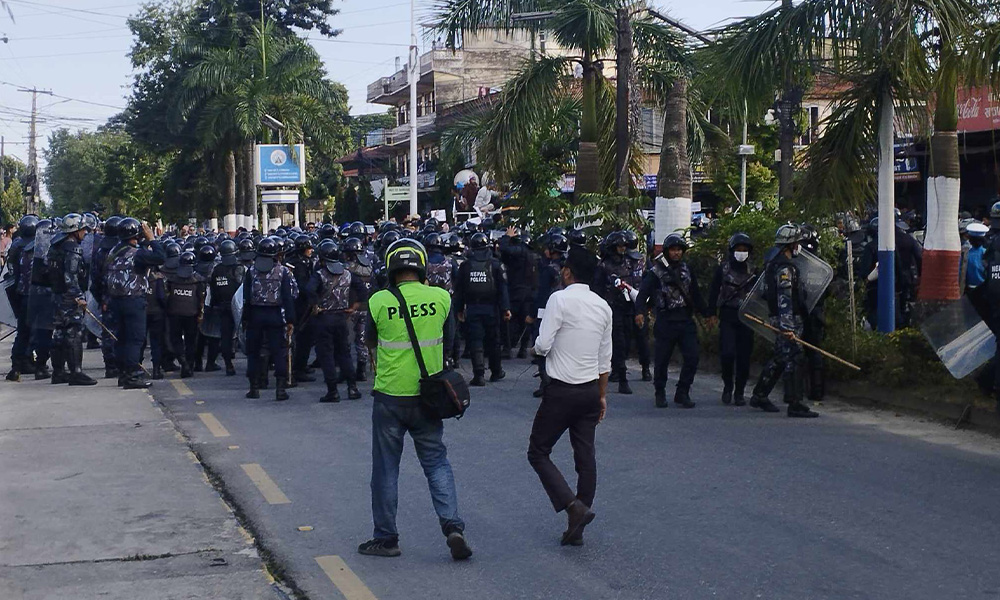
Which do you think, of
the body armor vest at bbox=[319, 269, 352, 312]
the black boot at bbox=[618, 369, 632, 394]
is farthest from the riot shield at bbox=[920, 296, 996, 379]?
the body armor vest at bbox=[319, 269, 352, 312]

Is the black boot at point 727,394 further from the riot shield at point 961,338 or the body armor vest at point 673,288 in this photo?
the riot shield at point 961,338

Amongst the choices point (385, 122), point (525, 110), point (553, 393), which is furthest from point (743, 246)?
point (385, 122)

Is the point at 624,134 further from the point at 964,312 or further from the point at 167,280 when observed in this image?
the point at 964,312

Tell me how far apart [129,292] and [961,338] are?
9214 millimetres

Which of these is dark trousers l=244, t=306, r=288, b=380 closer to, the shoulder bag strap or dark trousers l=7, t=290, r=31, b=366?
dark trousers l=7, t=290, r=31, b=366

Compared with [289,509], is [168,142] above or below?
above

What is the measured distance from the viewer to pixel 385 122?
9950 cm

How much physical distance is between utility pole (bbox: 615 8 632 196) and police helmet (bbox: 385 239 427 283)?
13.4 m

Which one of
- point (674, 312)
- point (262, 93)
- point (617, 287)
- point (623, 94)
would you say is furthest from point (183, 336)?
point (262, 93)

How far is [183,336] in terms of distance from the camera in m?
16.9

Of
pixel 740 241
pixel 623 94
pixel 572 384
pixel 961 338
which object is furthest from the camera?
pixel 623 94

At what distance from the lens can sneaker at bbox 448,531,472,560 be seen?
6914 millimetres

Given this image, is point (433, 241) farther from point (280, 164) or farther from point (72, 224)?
point (280, 164)

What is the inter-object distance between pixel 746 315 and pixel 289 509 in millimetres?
5750
